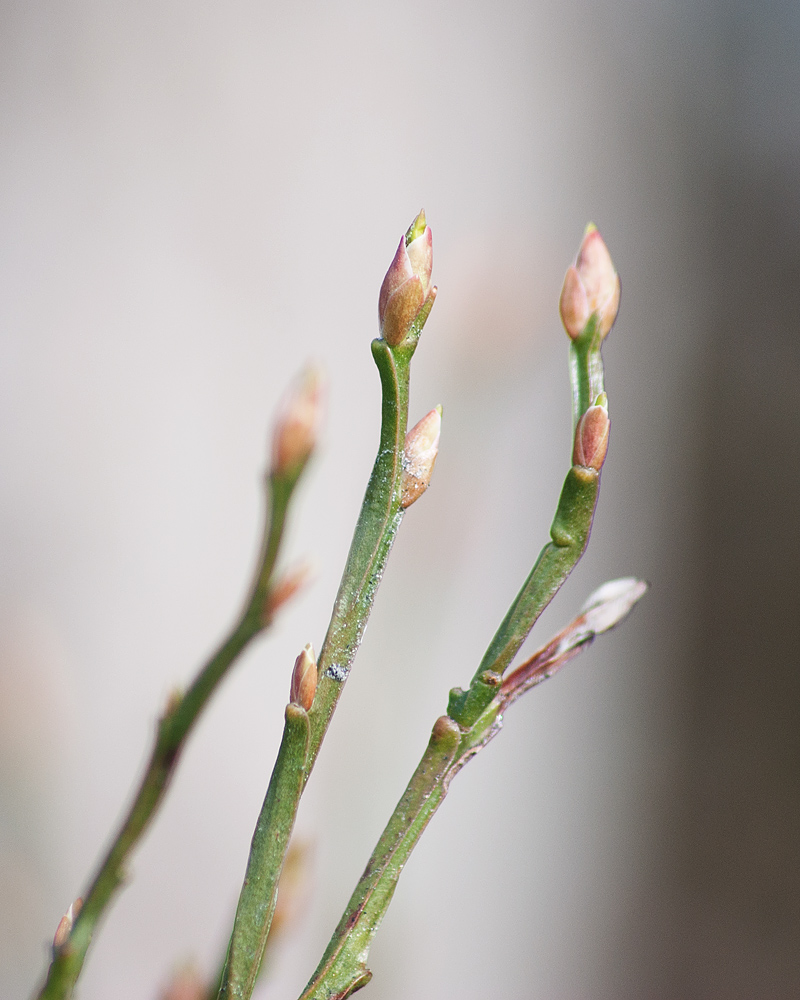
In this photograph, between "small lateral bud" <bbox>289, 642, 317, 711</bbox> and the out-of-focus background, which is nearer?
"small lateral bud" <bbox>289, 642, 317, 711</bbox>

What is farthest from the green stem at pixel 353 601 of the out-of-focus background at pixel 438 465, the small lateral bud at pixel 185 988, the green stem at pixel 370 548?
the out-of-focus background at pixel 438 465

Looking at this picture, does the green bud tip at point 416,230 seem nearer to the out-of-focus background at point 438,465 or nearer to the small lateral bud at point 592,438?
the small lateral bud at point 592,438

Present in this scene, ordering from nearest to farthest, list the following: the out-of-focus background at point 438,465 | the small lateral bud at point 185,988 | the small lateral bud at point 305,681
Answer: the small lateral bud at point 305,681
the small lateral bud at point 185,988
the out-of-focus background at point 438,465

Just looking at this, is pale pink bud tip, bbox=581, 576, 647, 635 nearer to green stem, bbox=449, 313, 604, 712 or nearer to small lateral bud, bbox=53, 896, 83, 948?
green stem, bbox=449, 313, 604, 712

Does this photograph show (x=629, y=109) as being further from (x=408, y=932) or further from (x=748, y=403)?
(x=408, y=932)

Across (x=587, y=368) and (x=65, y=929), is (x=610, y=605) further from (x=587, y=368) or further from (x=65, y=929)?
(x=65, y=929)

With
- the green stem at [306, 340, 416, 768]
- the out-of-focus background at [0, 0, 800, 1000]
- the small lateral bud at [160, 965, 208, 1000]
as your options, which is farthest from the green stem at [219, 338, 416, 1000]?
the out-of-focus background at [0, 0, 800, 1000]

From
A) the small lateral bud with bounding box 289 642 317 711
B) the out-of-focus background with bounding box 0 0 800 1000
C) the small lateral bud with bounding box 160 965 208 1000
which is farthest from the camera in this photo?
the out-of-focus background with bounding box 0 0 800 1000
